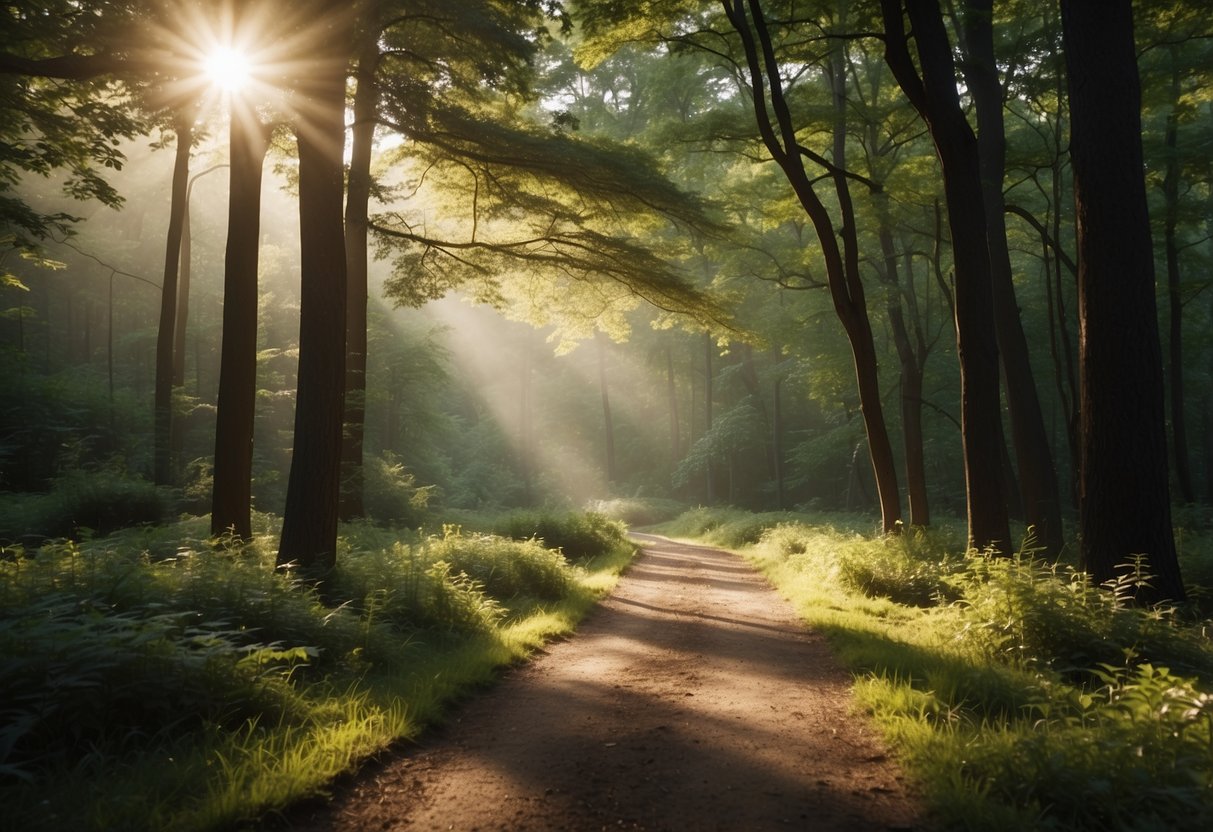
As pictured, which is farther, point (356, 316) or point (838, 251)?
point (356, 316)

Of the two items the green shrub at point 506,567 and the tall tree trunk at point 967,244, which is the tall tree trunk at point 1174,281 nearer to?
the tall tree trunk at point 967,244

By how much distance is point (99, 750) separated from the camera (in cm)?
351

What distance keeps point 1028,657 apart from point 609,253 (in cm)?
844

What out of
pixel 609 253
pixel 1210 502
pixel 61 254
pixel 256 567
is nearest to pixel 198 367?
pixel 61 254

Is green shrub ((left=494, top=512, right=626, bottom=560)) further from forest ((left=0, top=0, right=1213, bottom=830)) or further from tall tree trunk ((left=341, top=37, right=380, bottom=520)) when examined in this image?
tall tree trunk ((left=341, top=37, right=380, bottom=520))

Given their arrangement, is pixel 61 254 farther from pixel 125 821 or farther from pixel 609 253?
pixel 125 821

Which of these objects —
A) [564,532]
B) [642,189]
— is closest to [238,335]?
[642,189]

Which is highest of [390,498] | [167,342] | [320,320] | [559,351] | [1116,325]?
[167,342]

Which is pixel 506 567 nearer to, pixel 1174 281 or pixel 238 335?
pixel 238 335

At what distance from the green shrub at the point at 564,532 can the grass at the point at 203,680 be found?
7.58 meters

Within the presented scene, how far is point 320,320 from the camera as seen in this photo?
7598 mm

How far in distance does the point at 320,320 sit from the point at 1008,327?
11443 mm

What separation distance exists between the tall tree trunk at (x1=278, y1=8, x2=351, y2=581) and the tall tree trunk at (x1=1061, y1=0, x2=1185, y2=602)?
7.61 m

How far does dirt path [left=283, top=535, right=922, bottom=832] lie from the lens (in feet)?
10.6
